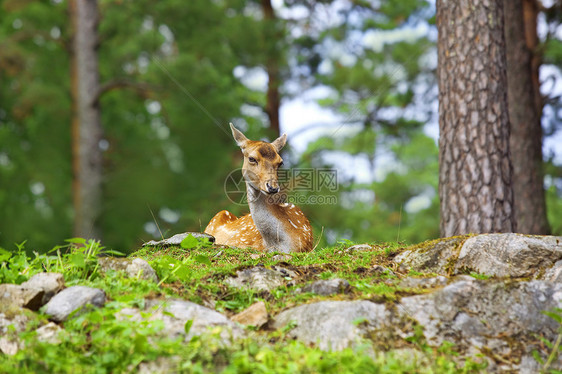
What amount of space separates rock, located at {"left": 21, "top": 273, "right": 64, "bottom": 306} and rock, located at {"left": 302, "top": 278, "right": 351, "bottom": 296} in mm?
1470

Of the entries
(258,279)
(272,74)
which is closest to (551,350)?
(258,279)

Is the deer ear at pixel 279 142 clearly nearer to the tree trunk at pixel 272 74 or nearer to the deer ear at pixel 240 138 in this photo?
the deer ear at pixel 240 138

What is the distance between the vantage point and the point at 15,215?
11.7m

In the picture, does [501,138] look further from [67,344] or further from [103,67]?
[103,67]

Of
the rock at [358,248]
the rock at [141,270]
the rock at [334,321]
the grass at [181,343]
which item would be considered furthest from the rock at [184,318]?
the rock at [358,248]

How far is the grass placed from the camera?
2359mm

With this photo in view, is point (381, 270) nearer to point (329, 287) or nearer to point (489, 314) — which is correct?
point (329, 287)

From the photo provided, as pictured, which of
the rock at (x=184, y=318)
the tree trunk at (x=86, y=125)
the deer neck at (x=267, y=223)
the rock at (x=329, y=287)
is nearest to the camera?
the rock at (x=184, y=318)

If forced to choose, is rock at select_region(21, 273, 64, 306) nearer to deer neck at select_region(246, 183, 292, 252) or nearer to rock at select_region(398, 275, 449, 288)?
rock at select_region(398, 275, 449, 288)

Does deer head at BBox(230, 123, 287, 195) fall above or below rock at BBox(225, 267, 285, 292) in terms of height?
above

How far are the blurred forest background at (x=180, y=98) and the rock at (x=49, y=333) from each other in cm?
638

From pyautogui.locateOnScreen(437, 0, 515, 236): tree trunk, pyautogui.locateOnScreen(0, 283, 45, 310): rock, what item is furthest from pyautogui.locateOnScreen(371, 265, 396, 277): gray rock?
pyautogui.locateOnScreen(0, 283, 45, 310): rock

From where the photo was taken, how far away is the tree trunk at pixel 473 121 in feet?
17.9

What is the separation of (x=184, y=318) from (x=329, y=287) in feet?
3.06
